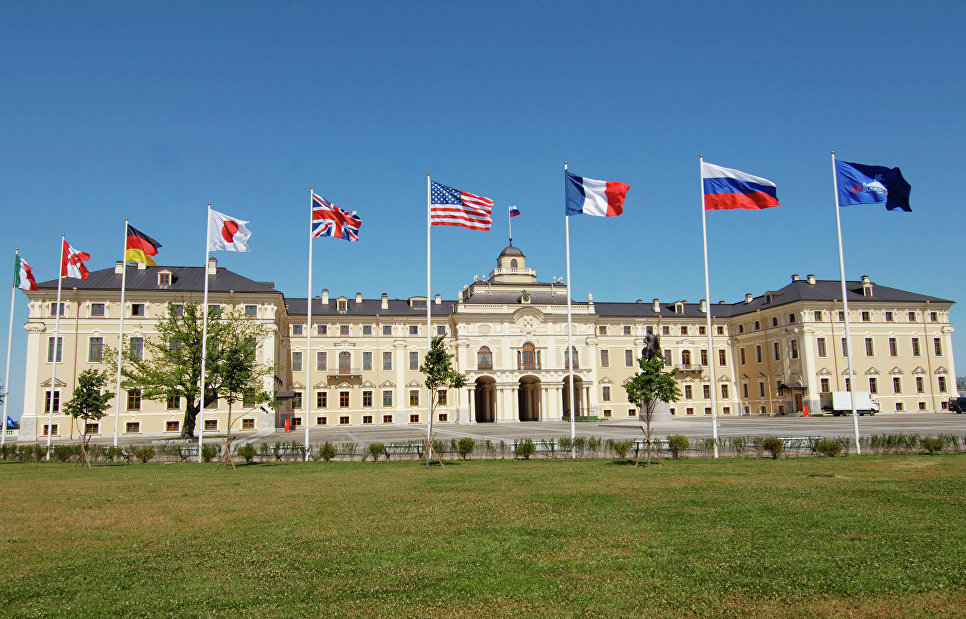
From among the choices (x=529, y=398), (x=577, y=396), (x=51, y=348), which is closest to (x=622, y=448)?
(x=577, y=396)

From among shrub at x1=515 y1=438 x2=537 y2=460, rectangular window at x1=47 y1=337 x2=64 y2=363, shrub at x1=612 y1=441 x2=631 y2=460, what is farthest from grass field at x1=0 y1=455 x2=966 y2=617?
rectangular window at x1=47 y1=337 x2=64 y2=363

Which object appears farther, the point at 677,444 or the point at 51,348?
the point at 51,348

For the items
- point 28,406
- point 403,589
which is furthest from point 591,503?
point 28,406

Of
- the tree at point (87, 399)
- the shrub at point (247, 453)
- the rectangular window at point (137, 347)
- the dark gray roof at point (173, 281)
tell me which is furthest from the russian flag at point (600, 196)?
the rectangular window at point (137, 347)

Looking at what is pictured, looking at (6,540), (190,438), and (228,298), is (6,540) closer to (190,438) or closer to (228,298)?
(190,438)

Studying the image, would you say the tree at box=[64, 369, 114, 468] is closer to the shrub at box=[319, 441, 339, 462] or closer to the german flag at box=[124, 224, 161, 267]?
the german flag at box=[124, 224, 161, 267]

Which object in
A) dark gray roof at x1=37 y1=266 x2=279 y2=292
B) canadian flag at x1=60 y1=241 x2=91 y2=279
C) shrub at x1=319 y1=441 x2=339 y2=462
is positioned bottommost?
shrub at x1=319 y1=441 x2=339 y2=462

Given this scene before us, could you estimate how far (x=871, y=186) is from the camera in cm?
2594

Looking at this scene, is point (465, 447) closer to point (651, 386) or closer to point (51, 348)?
point (651, 386)

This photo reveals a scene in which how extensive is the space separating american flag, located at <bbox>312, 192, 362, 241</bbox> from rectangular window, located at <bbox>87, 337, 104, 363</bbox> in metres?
37.0

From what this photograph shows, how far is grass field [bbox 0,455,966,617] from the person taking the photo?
7285 millimetres

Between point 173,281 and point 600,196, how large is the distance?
146ft

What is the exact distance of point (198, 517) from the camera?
42.2 feet

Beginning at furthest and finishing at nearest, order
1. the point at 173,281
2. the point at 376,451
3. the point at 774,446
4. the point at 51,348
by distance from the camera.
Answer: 1. the point at 173,281
2. the point at 51,348
3. the point at 376,451
4. the point at 774,446
